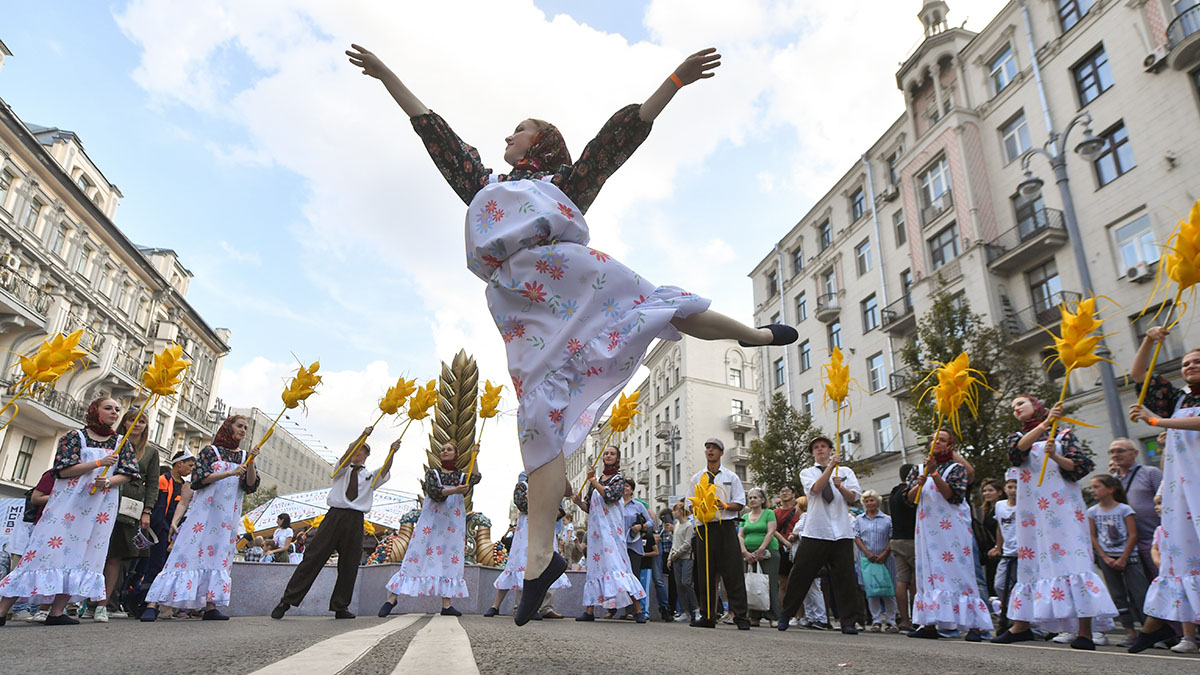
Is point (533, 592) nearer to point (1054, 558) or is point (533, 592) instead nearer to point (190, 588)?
point (1054, 558)

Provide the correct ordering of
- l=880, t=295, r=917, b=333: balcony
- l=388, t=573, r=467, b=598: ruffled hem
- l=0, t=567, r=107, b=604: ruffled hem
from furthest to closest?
l=880, t=295, r=917, b=333: balcony → l=388, t=573, r=467, b=598: ruffled hem → l=0, t=567, r=107, b=604: ruffled hem

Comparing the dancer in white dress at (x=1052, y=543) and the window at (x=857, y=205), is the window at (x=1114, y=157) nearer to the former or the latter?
the window at (x=857, y=205)

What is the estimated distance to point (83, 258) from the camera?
32531 millimetres

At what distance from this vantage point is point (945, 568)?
542 centimetres

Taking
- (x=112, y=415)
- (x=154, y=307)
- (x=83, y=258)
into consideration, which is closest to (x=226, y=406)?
(x=154, y=307)

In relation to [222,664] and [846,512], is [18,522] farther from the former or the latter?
[846,512]

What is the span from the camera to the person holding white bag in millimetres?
7699

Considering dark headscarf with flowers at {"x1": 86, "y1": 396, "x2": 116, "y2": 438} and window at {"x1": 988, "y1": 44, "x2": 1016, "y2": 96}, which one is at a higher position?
window at {"x1": 988, "y1": 44, "x2": 1016, "y2": 96}

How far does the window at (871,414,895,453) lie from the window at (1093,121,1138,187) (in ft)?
34.3

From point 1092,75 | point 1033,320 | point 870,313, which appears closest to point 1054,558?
point 1033,320

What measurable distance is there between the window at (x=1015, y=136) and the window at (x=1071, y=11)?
2.65 meters

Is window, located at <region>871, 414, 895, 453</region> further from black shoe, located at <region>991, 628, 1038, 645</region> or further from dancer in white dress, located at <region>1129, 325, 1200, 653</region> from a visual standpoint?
dancer in white dress, located at <region>1129, 325, 1200, 653</region>

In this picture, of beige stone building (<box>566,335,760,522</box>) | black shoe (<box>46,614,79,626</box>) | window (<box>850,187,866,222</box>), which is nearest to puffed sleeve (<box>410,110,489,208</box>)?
black shoe (<box>46,614,79,626</box>)

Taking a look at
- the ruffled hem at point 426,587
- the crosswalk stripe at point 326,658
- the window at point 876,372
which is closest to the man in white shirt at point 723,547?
the ruffled hem at point 426,587
